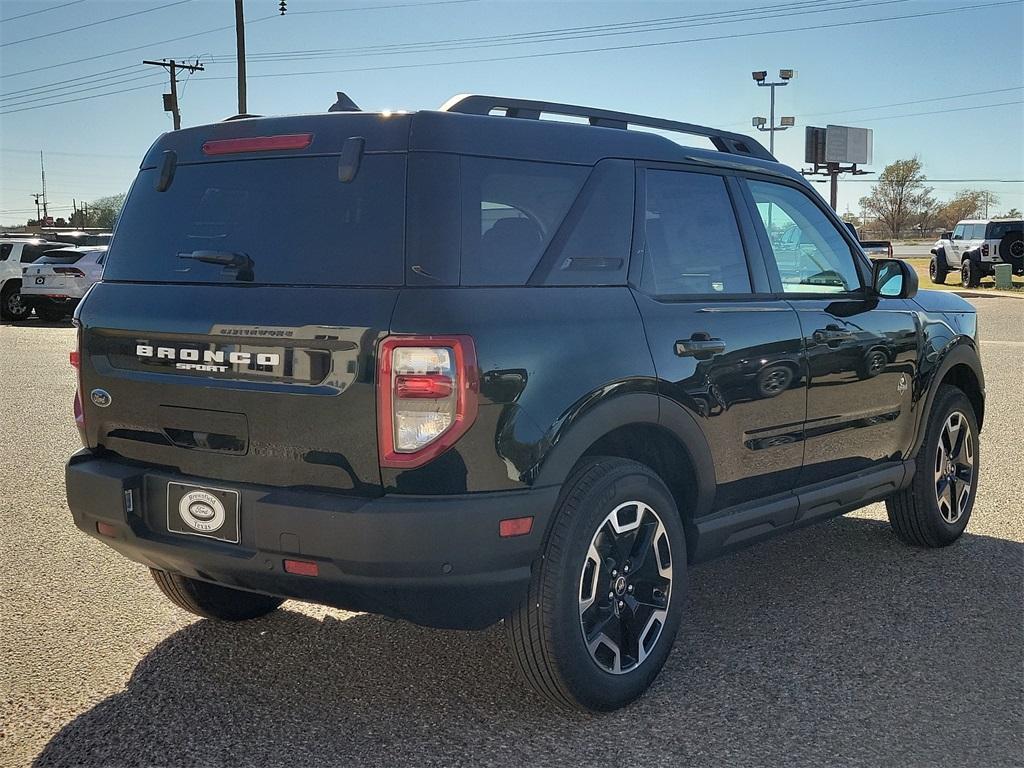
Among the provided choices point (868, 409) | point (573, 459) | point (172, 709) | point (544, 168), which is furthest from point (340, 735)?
point (868, 409)

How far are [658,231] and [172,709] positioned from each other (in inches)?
91.8

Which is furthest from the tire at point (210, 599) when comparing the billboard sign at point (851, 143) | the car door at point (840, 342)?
the billboard sign at point (851, 143)

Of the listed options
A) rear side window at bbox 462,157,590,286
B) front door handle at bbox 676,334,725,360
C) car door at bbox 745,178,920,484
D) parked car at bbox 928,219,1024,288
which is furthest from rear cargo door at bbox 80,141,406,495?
parked car at bbox 928,219,1024,288

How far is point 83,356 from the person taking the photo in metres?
3.84

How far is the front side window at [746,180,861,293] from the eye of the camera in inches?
183

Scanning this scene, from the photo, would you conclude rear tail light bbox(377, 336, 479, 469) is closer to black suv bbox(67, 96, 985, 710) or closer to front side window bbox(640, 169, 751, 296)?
black suv bbox(67, 96, 985, 710)

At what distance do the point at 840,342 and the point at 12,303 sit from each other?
22920 mm

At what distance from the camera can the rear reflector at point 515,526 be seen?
3.23 m

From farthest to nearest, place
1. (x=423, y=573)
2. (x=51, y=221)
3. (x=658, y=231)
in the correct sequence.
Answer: (x=51, y=221), (x=658, y=231), (x=423, y=573)

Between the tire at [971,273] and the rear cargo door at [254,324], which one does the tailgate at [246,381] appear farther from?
the tire at [971,273]

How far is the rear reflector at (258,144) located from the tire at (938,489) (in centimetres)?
339

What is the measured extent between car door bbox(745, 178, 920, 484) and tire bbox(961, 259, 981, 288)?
29637mm

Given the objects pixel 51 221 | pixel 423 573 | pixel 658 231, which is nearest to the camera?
pixel 423 573

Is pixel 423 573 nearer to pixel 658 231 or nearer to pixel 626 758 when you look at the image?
pixel 626 758
